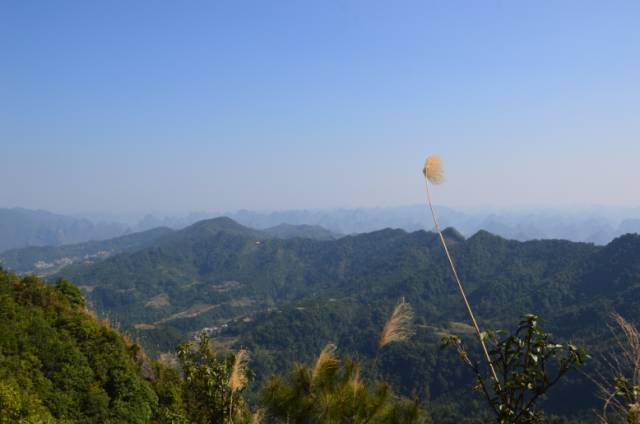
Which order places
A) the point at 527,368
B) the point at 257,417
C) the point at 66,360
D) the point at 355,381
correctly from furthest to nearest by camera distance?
the point at 66,360 < the point at 257,417 < the point at 355,381 < the point at 527,368

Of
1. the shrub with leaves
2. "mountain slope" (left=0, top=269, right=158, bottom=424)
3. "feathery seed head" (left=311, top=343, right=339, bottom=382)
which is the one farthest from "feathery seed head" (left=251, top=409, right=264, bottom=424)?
"mountain slope" (left=0, top=269, right=158, bottom=424)

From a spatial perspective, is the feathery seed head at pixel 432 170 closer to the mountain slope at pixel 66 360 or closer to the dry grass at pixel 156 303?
the mountain slope at pixel 66 360

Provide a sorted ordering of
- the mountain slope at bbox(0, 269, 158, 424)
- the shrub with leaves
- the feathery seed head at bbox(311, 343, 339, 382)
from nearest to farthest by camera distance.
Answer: the shrub with leaves
the feathery seed head at bbox(311, 343, 339, 382)
the mountain slope at bbox(0, 269, 158, 424)

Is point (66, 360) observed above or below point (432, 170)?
below

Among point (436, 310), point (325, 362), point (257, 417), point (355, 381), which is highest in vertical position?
point (325, 362)

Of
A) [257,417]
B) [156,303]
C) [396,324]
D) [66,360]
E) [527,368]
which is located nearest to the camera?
[527,368]

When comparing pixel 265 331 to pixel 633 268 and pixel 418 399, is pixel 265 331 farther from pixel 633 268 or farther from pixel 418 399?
pixel 418 399

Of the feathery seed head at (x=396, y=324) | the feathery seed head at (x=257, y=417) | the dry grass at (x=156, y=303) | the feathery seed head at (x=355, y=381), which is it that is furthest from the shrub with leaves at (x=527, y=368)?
the dry grass at (x=156, y=303)

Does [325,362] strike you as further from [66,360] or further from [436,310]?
[436,310]

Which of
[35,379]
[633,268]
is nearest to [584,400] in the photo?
[633,268]

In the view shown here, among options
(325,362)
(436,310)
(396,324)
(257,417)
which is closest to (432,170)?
(396,324)

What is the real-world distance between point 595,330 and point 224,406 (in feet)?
353

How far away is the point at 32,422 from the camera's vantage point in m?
9.84

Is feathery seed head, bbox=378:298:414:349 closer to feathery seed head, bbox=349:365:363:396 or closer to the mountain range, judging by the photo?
feathery seed head, bbox=349:365:363:396
